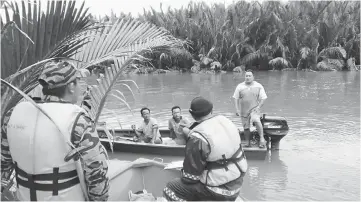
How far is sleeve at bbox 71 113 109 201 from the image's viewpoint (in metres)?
2.19

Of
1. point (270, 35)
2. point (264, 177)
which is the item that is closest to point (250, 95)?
point (264, 177)

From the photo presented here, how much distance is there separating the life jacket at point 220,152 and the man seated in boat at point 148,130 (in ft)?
16.5

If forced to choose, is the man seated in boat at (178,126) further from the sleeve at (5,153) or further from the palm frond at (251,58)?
the palm frond at (251,58)

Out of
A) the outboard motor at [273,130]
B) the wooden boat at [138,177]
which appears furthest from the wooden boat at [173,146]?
the wooden boat at [138,177]

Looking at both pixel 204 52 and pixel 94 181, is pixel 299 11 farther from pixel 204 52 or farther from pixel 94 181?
pixel 94 181

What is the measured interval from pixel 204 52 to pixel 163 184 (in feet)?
95.1

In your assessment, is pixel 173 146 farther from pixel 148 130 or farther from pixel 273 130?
pixel 273 130

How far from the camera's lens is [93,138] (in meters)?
2.22

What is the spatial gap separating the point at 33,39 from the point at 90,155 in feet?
3.64

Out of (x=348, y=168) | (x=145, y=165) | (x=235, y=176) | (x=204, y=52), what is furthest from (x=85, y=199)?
(x=204, y=52)

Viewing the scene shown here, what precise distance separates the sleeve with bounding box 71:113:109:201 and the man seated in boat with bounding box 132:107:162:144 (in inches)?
234

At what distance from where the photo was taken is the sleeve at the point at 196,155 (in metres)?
3.21

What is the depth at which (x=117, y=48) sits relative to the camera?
158 inches

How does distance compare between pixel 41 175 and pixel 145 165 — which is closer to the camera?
pixel 41 175
